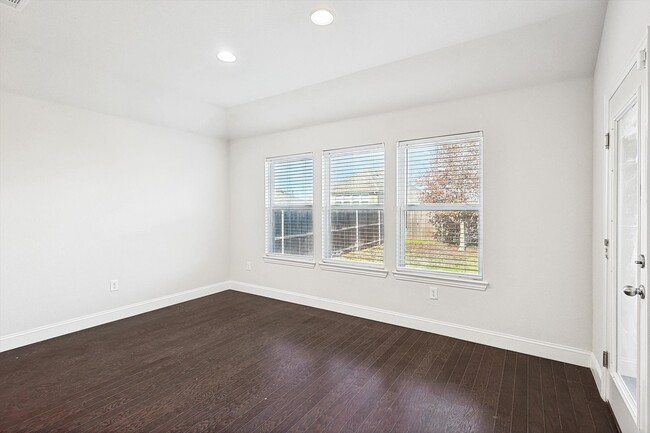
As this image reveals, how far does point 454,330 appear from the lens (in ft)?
11.2

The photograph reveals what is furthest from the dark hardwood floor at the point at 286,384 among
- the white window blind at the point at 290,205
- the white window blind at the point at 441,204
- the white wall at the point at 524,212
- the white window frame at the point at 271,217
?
the white window blind at the point at 290,205

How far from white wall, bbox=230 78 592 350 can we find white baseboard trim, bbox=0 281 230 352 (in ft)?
9.09

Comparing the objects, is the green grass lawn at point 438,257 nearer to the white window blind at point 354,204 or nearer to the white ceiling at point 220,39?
the white window blind at point 354,204

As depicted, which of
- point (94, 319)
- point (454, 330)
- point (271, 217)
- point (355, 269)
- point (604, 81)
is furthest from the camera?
point (271, 217)

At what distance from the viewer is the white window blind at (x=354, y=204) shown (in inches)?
158

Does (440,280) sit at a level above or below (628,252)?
below

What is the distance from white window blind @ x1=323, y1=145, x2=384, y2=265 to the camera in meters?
4.02

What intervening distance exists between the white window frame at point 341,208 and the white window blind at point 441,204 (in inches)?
11.1

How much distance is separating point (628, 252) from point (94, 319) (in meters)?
4.94

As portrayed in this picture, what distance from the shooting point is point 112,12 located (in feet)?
7.93

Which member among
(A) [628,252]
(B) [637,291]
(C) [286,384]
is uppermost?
(A) [628,252]

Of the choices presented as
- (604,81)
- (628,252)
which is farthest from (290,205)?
(628,252)

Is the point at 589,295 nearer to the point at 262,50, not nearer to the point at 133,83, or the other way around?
the point at 262,50

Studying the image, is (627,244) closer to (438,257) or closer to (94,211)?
(438,257)
